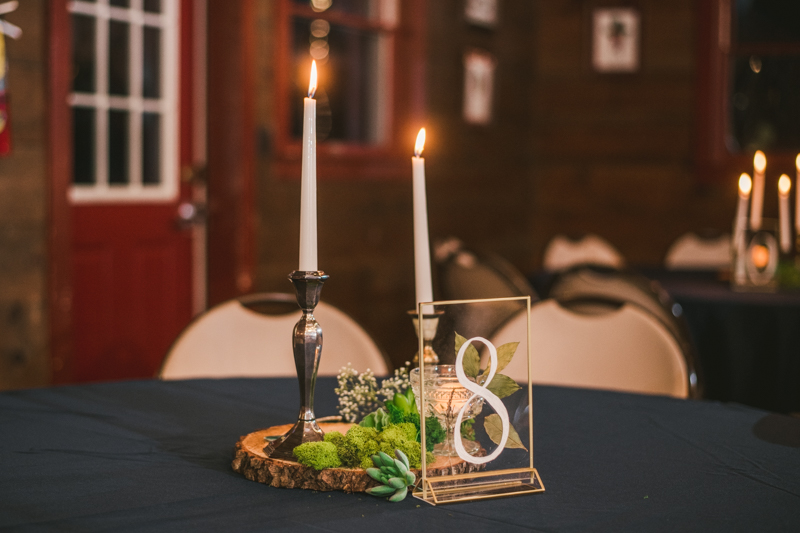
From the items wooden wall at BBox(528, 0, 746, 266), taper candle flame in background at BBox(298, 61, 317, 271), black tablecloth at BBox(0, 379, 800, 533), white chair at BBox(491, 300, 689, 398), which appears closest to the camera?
black tablecloth at BBox(0, 379, 800, 533)

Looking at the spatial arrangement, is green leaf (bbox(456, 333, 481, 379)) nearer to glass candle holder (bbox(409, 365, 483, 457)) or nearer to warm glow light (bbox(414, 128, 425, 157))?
glass candle holder (bbox(409, 365, 483, 457))

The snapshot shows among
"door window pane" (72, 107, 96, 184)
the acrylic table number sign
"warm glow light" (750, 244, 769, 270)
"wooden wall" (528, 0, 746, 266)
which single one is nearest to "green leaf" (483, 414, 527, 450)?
the acrylic table number sign

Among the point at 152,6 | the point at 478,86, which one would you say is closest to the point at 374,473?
the point at 152,6

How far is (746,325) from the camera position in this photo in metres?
2.46

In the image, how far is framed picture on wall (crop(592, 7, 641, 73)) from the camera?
17.2 ft

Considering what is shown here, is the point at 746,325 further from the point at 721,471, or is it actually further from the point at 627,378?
the point at 721,471

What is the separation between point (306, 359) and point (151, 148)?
2.56 m

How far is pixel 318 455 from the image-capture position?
Answer: 881mm

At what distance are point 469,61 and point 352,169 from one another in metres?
1.25

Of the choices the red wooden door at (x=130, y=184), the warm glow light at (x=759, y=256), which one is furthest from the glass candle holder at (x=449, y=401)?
the red wooden door at (x=130, y=184)

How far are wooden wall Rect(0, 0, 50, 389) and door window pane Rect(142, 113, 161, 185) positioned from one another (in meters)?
0.63

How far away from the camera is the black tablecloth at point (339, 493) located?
0.80 metres

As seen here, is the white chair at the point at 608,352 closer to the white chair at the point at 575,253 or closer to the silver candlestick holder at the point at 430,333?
the silver candlestick holder at the point at 430,333

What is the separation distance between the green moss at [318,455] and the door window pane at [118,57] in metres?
2.58
